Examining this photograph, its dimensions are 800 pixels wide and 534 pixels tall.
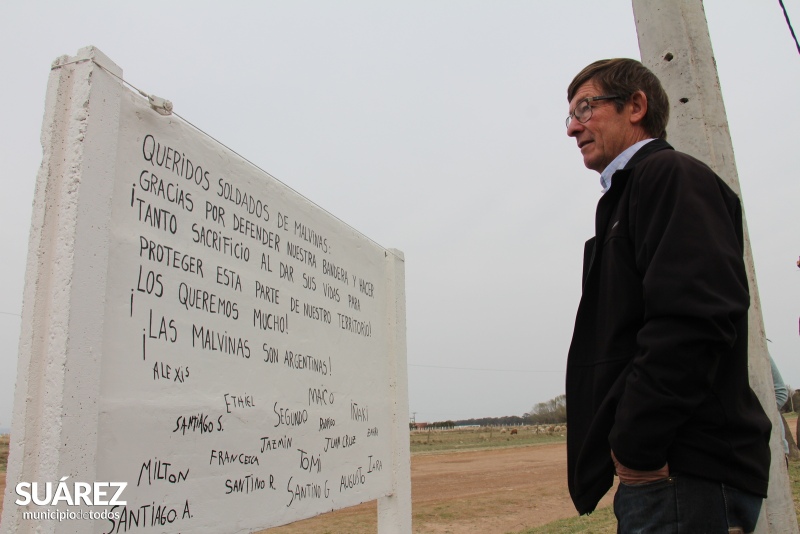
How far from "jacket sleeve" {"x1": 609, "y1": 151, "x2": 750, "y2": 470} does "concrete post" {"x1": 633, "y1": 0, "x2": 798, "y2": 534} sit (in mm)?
1529

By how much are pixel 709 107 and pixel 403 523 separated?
304 centimetres

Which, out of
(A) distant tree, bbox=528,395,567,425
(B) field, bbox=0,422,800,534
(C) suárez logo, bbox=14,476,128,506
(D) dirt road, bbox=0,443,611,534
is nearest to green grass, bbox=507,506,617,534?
(B) field, bbox=0,422,800,534

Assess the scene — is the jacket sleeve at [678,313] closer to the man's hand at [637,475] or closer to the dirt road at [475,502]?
the man's hand at [637,475]

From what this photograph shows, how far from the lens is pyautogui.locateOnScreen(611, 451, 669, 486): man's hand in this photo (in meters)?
1.62

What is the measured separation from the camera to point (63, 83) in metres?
2.10

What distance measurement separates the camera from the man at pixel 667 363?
5.16ft

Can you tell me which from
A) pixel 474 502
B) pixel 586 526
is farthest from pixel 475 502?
pixel 586 526

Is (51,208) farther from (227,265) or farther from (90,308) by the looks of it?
(227,265)

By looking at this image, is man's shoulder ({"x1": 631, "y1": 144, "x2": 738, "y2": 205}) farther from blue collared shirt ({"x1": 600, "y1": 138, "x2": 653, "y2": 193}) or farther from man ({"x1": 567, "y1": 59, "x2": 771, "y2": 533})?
blue collared shirt ({"x1": 600, "y1": 138, "x2": 653, "y2": 193})

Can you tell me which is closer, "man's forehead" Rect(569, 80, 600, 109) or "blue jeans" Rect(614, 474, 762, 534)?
"blue jeans" Rect(614, 474, 762, 534)

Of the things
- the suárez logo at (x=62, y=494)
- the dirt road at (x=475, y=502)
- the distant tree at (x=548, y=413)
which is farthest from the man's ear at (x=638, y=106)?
the distant tree at (x=548, y=413)

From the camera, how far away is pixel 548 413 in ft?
266

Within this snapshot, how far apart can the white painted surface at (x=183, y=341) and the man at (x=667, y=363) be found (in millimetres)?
1396

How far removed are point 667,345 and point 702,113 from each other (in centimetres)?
214
